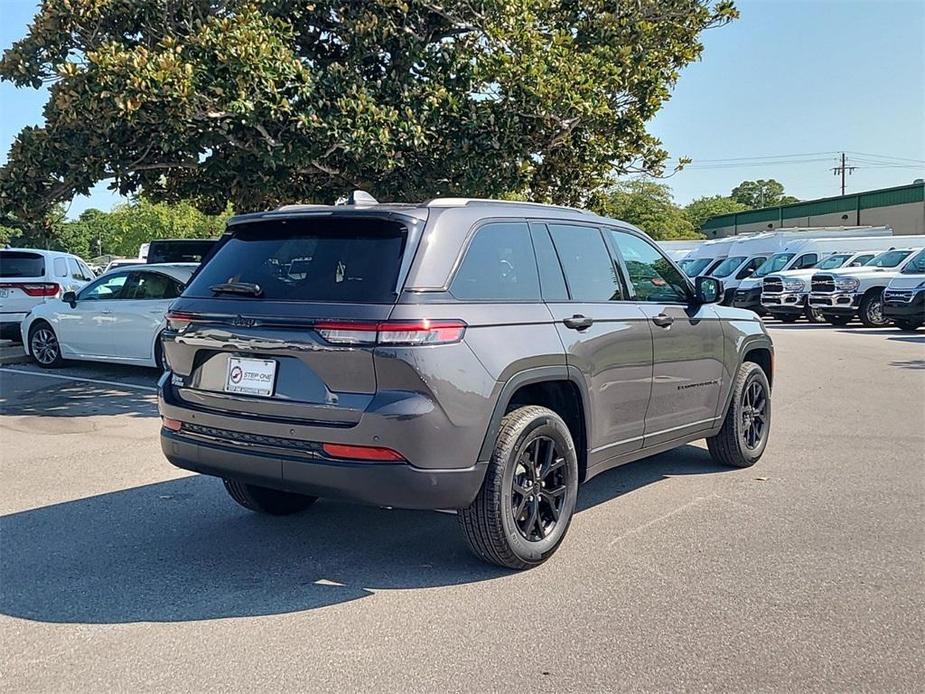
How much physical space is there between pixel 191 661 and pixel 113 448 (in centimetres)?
465

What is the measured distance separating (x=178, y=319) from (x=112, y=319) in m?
7.92

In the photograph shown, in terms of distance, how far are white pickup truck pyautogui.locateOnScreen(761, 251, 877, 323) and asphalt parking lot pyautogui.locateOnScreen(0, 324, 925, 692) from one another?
1659cm

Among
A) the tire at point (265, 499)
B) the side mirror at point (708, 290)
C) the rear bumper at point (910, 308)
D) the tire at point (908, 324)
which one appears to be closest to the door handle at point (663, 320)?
the side mirror at point (708, 290)

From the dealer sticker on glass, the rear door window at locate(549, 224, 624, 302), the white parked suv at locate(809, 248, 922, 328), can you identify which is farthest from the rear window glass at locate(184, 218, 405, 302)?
the white parked suv at locate(809, 248, 922, 328)

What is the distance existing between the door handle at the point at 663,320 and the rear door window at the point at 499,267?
44.8 inches

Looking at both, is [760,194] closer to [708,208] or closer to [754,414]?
[708,208]

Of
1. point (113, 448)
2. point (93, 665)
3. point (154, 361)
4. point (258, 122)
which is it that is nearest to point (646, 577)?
point (93, 665)

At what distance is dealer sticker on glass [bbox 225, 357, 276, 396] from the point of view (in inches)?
170

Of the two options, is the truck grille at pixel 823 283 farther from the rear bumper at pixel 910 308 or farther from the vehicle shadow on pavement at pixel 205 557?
the vehicle shadow on pavement at pixel 205 557

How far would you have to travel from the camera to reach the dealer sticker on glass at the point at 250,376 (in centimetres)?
431

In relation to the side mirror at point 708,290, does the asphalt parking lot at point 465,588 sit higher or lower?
lower

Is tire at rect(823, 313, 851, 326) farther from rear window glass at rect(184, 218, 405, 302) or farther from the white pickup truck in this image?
rear window glass at rect(184, 218, 405, 302)

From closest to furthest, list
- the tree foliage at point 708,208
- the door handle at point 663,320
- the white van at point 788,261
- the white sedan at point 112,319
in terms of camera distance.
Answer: the door handle at point 663,320 < the white sedan at point 112,319 < the white van at point 788,261 < the tree foliage at point 708,208

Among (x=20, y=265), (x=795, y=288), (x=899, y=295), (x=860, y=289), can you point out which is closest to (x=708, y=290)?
(x=20, y=265)
